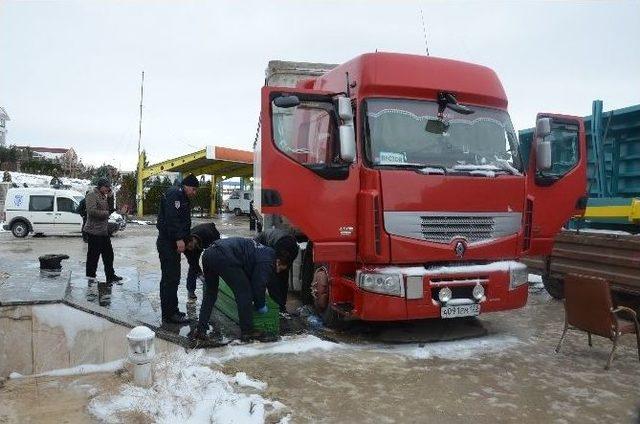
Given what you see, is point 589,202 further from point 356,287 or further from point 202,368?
point 202,368

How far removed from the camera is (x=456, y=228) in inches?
217

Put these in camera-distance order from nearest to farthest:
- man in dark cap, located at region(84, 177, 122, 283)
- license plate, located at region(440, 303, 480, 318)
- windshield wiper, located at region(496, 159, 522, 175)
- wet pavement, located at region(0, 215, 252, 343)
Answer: wet pavement, located at region(0, 215, 252, 343), license plate, located at region(440, 303, 480, 318), windshield wiper, located at region(496, 159, 522, 175), man in dark cap, located at region(84, 177, 122, 283)

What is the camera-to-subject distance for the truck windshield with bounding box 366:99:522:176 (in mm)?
5402

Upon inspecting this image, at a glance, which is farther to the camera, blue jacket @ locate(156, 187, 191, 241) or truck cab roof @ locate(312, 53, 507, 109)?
blue jacket @ locate(156, 187, 191, 241)

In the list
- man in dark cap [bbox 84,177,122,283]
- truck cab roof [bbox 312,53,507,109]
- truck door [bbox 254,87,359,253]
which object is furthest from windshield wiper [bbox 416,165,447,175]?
man in dark cap [bbox 84,177,122,283]

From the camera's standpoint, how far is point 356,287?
217 inches

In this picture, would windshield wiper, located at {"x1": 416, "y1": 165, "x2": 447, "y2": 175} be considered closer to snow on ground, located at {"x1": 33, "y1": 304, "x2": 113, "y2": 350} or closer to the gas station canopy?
snow on ground, located at {"x1": 33, "y1": 304, "x2": 113, "y2": 350}

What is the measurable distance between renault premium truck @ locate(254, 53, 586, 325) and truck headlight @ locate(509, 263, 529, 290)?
0.01 metres

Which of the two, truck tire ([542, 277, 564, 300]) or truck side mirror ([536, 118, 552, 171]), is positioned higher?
truck side mirror ([536, 118, 552, 171])

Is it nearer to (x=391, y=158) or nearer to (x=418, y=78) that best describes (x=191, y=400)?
(x=391, y=158)

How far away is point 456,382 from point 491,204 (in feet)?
6.34

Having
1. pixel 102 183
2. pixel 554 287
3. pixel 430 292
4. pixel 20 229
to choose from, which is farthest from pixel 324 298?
pixel 20 229

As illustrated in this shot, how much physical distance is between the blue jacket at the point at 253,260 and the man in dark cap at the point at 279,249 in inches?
14.3

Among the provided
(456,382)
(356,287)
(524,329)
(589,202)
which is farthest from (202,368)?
(589,202)
